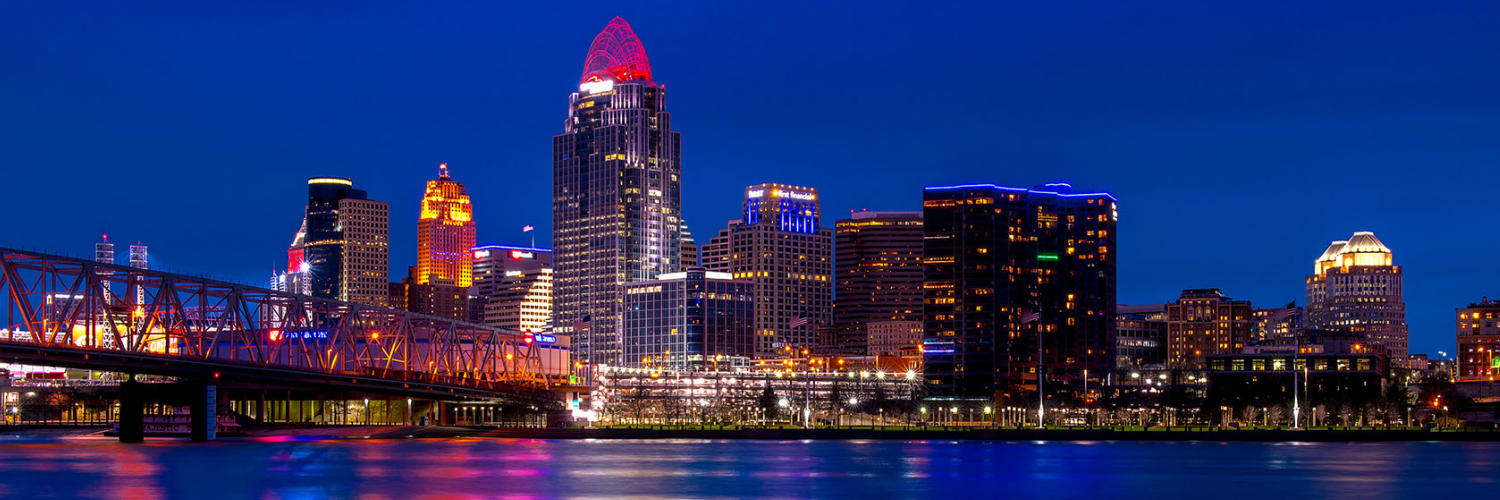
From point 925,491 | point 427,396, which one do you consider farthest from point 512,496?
point 427,396

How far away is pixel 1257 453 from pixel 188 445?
311ft

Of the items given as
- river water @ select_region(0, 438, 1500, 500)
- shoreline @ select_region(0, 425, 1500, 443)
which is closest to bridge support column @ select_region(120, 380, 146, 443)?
river water @ select_region(0, 438, 1500, 500)

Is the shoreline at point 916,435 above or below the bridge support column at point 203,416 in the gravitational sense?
below

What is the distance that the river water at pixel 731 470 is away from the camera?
94312mm

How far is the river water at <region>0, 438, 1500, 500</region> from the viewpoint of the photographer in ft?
309

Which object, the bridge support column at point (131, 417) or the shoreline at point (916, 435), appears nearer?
the bridge support column at point (131, 417)

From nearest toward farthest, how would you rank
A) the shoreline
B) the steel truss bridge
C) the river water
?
the river water, the steel truss bridge, the shoreline

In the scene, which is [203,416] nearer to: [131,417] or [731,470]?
[131,417]

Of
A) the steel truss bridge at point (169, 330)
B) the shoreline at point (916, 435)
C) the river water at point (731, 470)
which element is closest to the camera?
the river water at point (731, 470)

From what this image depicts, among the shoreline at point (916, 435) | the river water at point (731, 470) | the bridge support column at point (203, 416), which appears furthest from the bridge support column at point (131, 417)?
the shoreline at point (916, 435)

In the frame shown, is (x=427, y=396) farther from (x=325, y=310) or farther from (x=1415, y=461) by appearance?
(x=1415, y=461)

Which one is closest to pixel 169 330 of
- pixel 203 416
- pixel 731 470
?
pixel 203 416

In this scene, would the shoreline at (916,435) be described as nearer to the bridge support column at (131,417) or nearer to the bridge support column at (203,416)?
the bridge support column at (203,416)

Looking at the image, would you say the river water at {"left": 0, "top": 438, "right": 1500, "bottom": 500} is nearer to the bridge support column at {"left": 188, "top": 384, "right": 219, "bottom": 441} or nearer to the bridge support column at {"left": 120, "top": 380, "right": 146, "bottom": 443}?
the bridge support column at {"left": 120, "top": 380, "right": 146, "bottom": 443}
